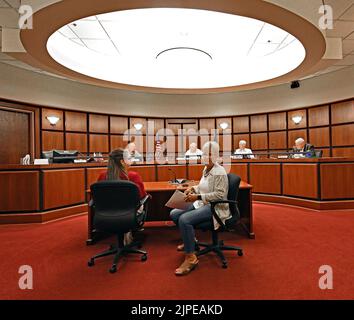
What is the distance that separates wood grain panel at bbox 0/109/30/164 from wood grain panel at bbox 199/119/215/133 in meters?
5.44

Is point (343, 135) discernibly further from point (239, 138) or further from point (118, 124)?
point (118, 124)

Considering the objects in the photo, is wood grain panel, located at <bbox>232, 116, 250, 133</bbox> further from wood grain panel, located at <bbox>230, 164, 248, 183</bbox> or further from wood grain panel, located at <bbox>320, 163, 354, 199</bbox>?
wood grain panel, located at <bbox>320, 163, 354, 199</bbox>

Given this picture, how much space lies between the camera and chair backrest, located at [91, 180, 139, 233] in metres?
2.12

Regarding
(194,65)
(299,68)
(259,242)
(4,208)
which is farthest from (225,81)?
(4,208)

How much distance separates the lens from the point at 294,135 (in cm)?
716

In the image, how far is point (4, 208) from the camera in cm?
392

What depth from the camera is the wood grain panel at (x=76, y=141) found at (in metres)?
6.69

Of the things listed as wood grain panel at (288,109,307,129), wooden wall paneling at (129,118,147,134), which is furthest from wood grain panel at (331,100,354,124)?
wooden wall paneling at (129,118,147,134)

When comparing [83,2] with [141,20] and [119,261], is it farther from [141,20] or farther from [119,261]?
[119,261]

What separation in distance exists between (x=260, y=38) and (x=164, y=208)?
4217 millimetres

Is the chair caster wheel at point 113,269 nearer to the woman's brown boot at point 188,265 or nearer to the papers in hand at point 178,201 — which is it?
Result: the woman's brown boot at point 188,265

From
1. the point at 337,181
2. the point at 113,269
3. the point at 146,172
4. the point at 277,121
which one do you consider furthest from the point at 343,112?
the point at 113,269
